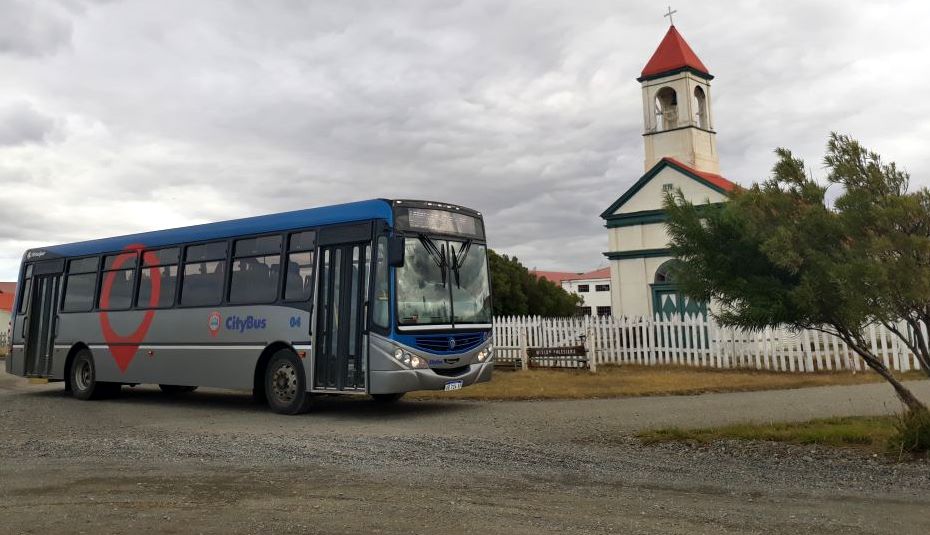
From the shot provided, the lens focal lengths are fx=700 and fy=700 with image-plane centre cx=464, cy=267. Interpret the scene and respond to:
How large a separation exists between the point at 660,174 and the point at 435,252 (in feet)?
59.2

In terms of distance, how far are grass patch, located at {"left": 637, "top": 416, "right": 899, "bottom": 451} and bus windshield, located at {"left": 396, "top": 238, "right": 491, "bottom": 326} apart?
3.67 metres

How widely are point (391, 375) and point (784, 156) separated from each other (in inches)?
229

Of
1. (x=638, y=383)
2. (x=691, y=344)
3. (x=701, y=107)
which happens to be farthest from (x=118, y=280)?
(x=701, y=107)

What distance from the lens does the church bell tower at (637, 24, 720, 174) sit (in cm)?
2781

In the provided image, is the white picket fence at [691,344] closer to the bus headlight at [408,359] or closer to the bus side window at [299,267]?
the bus headlight at [408,359]

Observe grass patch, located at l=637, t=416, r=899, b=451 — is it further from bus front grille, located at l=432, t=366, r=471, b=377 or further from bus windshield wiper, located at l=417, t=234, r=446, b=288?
bus windshield wiper, located at l=417, t=234, r=446, b=288

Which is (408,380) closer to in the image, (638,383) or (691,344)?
(638,383)

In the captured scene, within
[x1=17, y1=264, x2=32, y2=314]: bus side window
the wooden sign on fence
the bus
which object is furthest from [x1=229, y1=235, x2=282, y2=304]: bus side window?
the wooden sign on fence

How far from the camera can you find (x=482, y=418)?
33.7ft

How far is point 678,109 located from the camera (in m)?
28.2

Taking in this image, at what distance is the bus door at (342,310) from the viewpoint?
10.3m

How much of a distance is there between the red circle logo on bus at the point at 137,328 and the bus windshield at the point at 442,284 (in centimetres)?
555

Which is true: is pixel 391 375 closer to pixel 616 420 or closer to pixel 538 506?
pixel 616 420

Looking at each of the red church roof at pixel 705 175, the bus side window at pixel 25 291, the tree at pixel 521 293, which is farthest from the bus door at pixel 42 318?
the tree at pixel 521 293
